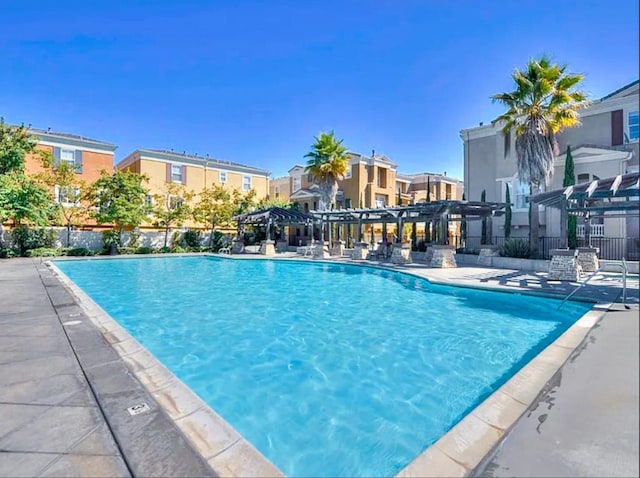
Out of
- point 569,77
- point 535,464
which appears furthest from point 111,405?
point 569,77

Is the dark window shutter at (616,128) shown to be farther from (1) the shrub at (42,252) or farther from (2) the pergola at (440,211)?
(1) the shrub at (42,252)

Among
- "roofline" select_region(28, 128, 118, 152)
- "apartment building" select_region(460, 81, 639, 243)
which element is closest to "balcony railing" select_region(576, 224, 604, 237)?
"apartment building" select_region(460, 81, 639, 243)

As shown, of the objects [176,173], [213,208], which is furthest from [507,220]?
[176,173]

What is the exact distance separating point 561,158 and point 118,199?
27.7 m

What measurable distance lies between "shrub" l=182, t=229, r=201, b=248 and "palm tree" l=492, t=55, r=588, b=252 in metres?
25.2

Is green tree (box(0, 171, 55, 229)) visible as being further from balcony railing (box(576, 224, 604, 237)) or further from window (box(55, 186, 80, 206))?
balcony railing (box(576, 224, 604, 237))

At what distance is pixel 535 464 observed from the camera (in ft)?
6.47

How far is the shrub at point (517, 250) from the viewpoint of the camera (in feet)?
53.6

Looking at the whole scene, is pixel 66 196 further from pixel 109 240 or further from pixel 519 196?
pixel 519 196

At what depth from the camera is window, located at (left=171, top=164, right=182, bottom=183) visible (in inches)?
1193

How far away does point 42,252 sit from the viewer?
22859 mm

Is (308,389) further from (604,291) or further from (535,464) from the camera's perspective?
(604,291)

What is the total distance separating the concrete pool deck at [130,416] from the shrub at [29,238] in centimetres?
2192

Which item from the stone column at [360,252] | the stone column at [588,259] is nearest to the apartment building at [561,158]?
the stone column at [588,259]
